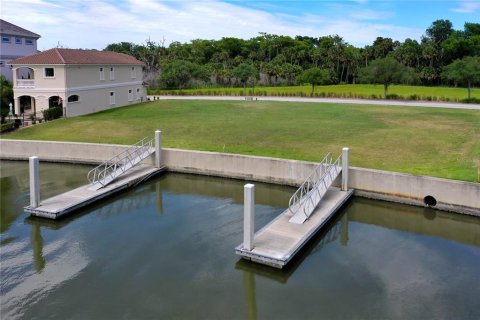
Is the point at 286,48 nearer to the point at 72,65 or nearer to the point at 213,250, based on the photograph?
the point at 72,65

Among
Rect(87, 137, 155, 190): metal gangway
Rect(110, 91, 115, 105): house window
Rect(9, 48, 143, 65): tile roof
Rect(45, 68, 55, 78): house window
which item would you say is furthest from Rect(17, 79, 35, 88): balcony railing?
Rect(87, 137, 155, 190): metal gangway

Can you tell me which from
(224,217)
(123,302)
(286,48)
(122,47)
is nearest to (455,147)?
(224,217)

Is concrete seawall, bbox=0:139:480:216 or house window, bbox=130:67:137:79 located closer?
concrete seawall, bbox=0:139:480:216

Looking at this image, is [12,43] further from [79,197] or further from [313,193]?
[313,193]

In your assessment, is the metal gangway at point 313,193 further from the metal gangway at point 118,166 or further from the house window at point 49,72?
the house window at point 49,72

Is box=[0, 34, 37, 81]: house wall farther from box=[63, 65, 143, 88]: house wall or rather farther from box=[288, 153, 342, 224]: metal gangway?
box=[288, 153, 342, 224]: metal gangway

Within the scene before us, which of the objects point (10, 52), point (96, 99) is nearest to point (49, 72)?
point (96, 99)
